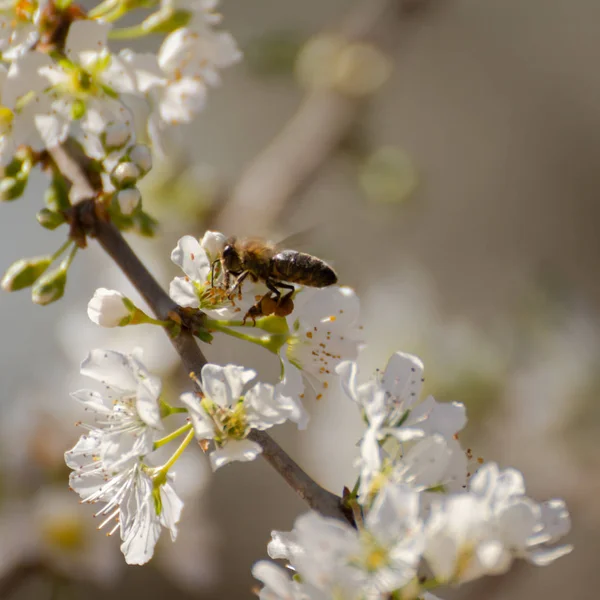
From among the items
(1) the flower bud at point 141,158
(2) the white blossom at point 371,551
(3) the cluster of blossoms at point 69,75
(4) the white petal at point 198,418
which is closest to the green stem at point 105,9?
(3) the cluster of blossoms at point 69,75

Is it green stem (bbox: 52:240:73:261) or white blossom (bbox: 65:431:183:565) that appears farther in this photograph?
green stem (bbox: 52:240:73:261)

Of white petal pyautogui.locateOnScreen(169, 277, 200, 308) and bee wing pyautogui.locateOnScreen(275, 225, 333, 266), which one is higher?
bee wing pyautogui.locateOnScreen(275, 225, 333, 266)

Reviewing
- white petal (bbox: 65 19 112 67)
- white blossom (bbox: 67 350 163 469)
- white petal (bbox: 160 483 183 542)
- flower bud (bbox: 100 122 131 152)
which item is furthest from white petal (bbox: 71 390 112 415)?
white petal (bbox: 65 19 112 67)

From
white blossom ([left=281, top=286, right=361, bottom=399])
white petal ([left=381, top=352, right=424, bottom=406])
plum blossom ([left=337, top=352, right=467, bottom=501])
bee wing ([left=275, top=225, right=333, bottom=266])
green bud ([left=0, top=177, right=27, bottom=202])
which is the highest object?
green bud ([left=0, top=177, right=27, bottom=202])

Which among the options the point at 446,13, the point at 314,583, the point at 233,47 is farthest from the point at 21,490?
the point at 446,13

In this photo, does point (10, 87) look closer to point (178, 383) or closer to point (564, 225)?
point (178, 383)

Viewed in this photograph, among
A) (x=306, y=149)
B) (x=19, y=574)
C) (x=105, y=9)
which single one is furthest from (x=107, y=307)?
(x=306, y=149)

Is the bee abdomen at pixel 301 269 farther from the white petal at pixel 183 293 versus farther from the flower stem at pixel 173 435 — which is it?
A: the flower stem at pixel 173 435

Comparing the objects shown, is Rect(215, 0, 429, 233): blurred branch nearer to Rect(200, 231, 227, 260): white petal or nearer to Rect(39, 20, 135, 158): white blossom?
Rect(39, 20, 135, 158): white blossom
